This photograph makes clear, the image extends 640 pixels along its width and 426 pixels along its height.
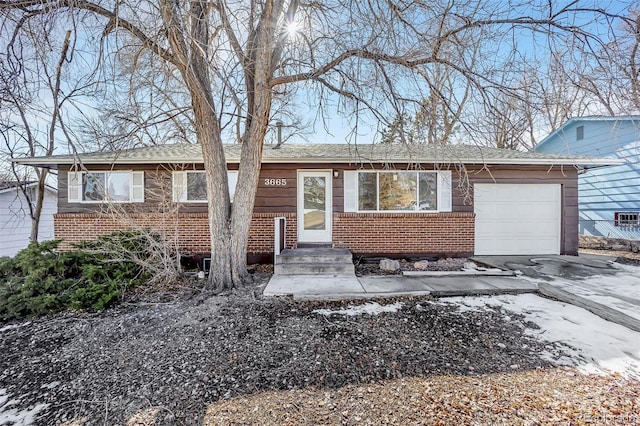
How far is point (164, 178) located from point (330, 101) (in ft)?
16.1

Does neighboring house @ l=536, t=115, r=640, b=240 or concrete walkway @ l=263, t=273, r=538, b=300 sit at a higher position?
neighboring house @ l=536, t=115, r=640, b=240

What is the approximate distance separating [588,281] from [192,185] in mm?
8919

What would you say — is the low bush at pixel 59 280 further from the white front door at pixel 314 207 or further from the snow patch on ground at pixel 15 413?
the white front door at pixel 314 207

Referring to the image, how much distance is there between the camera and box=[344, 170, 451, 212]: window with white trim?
7.53m

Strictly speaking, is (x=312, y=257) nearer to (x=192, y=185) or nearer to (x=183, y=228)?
(x=183, y=228)

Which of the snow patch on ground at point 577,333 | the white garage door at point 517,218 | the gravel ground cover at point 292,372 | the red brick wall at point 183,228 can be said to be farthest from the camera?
the white garage door at point 517,218

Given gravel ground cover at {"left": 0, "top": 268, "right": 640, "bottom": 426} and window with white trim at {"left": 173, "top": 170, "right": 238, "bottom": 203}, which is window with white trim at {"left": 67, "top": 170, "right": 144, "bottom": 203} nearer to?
window with white trim at {"left": 173, "top": 170, "right": 238, "bottom": 203}

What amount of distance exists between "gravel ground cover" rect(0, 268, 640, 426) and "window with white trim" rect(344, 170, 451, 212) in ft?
12.6

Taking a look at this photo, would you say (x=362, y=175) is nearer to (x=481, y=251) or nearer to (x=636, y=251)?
(x=481, y=251)

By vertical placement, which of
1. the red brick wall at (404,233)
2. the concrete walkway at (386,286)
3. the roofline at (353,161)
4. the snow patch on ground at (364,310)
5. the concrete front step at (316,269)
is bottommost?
the snow patch on ground at (364,310)

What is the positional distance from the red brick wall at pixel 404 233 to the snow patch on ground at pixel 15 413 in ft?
19.4

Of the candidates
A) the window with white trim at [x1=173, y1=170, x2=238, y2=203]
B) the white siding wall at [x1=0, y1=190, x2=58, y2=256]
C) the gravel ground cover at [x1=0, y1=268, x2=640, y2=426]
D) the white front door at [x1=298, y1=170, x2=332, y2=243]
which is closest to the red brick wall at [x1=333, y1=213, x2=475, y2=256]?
the white front door at [x1=298, y1=170, x2=332, y2=243]

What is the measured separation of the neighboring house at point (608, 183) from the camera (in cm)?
925

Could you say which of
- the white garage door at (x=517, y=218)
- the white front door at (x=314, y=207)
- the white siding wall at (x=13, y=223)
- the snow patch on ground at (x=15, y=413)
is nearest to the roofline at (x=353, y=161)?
the white front door at (x=314, y=207)
